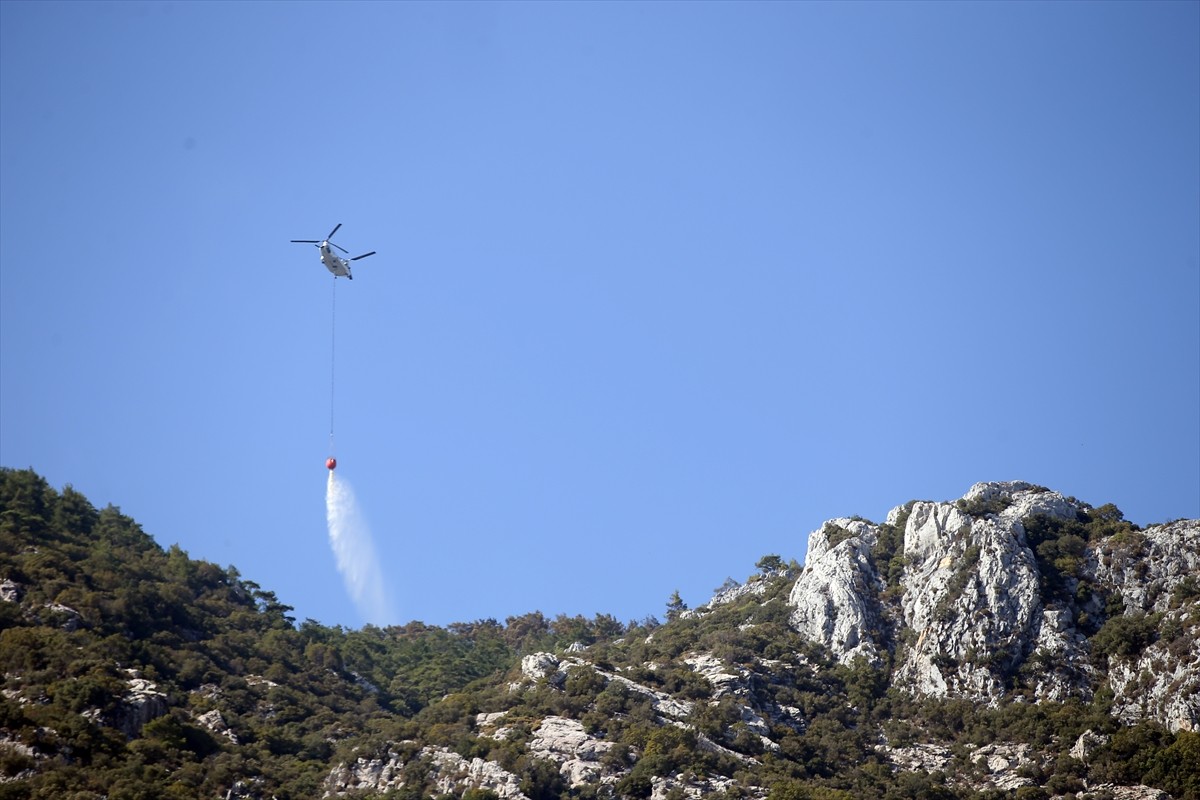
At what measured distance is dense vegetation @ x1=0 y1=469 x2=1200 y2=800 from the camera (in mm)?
85250

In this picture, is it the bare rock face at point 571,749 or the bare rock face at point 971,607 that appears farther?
the bare rock face at point 971,607

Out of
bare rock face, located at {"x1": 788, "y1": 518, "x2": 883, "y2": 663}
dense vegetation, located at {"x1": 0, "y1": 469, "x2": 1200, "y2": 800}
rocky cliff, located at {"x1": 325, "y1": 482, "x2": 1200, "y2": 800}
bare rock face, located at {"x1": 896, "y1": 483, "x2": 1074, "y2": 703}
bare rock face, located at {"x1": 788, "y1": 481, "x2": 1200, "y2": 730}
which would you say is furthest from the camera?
bare rock face, located at {"x1": 788, "y1": 518, "x2": 883, "y2": 663}

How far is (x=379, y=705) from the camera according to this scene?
111750 mm

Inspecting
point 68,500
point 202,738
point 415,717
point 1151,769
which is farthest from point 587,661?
point 68,500

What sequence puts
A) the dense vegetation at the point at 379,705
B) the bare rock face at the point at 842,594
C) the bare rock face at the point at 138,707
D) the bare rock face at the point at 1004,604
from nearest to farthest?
the dense vegetation at the point at 379,705 → the bare rock face at the point at 138,707 → the bare rock face at the point at 1004,604 → the bare rock face at the point at 842,594

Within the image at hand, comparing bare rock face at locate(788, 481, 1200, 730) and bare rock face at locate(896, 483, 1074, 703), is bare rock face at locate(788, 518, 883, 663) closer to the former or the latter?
bare rock face at locate(788, 481, 1200, 730)

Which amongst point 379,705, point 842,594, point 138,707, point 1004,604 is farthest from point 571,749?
point 1004,604

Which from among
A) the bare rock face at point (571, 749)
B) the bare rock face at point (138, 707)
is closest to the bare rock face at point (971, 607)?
the bare rock face at point (571, 749)

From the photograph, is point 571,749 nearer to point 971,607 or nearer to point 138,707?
point 138,707

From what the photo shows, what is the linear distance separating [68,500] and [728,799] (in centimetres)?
7210

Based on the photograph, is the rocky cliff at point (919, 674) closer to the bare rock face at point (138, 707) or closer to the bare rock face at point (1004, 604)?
the bare rock face at point (1004, 604)

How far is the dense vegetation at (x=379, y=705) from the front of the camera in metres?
85.2

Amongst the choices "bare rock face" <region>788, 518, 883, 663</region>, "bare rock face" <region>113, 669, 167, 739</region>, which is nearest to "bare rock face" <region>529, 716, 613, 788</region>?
"bare rock face" <region>788, 518, 883, 663</region>

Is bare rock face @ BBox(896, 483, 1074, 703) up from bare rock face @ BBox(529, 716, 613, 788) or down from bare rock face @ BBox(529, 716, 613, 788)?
up
